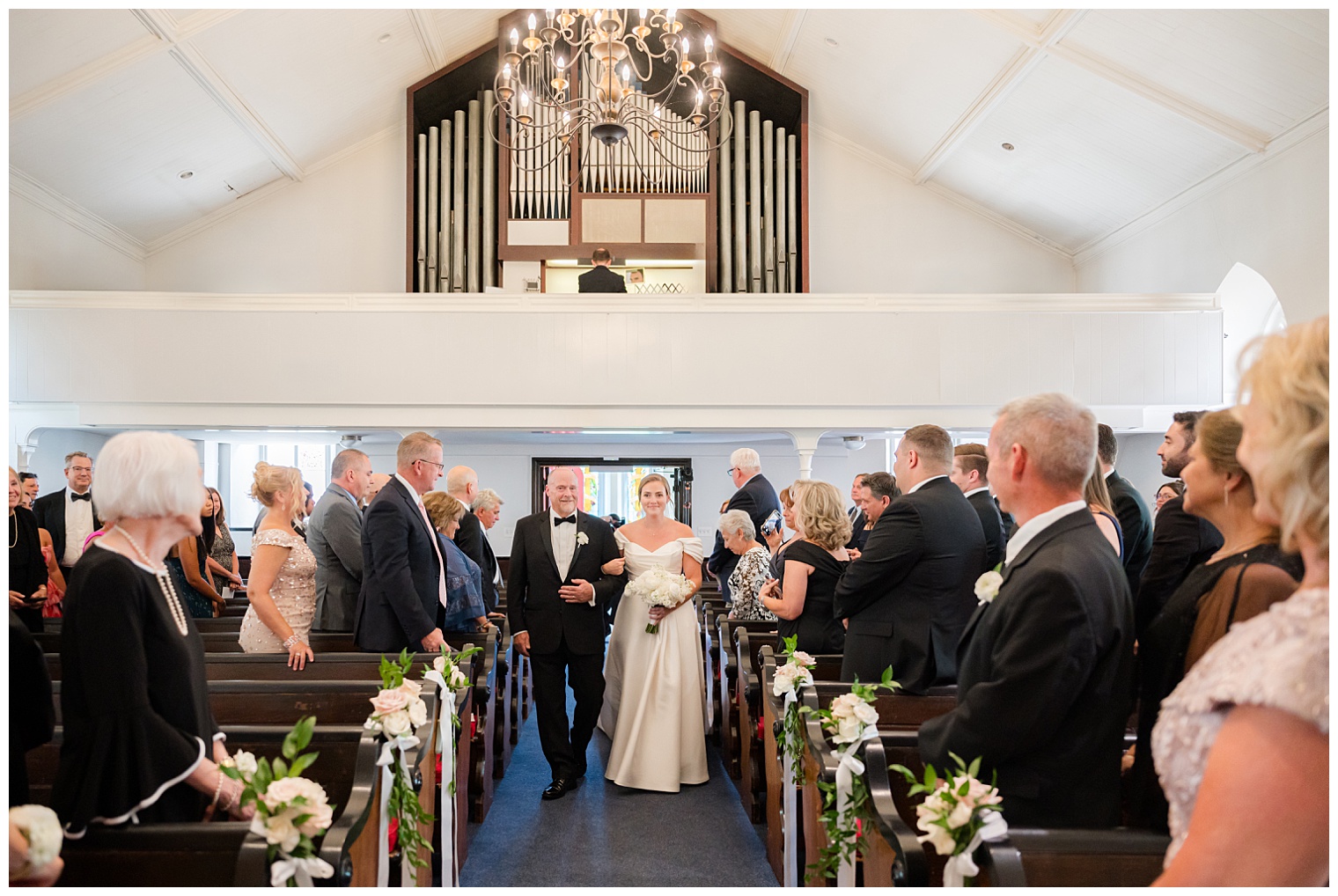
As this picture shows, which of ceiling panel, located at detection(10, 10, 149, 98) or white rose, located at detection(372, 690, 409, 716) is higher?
ceiling panel, located at detection(10, 10, 149, 98)

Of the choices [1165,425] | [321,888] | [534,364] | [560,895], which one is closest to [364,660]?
[321,888]

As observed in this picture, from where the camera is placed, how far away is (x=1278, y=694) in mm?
1149

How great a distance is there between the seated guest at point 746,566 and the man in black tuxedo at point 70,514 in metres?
4.23

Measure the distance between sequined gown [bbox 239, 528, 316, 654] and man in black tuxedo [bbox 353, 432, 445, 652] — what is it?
21cm

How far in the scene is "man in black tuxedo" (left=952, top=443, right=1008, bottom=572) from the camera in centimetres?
417

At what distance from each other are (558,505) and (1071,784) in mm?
3248

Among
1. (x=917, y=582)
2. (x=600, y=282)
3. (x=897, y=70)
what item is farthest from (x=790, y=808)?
(x=897, y=70)

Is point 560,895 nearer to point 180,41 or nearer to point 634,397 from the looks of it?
point 634,397

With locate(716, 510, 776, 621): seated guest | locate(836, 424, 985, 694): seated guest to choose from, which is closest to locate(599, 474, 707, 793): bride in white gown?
locate(716, 510, 776, 621): seated guest

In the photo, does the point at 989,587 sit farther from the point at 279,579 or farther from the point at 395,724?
the point at 279,579

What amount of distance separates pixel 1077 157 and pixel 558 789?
26.0 ft

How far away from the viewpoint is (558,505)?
4887 mm

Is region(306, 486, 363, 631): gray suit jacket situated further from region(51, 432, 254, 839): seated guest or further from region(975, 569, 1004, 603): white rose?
region(975, 569, 1004, 603): white rose

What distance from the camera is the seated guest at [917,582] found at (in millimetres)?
3234
